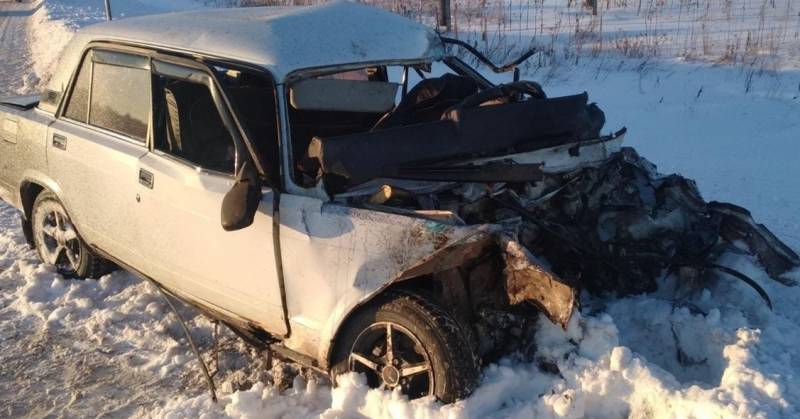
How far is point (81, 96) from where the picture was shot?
4.31 metres

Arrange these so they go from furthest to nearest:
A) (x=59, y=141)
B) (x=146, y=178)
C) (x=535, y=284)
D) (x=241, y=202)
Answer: (x=59, y=141) → (x=146, y=178) → (x=241, y=202) → (x=535, y=284)

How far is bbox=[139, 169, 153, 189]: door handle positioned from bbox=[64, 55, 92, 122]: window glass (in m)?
0.89

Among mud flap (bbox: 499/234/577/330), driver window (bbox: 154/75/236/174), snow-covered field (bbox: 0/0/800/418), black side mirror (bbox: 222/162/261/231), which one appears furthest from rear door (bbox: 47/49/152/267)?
mud flap (bbox: 499/234/577/330)

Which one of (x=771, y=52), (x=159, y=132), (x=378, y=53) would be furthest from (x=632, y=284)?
(x=771, y=52)

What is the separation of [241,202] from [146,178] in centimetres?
90

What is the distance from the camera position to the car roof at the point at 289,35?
11.2 feet

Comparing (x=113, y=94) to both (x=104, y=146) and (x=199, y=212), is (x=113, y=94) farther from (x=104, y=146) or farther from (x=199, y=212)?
(x=199, y=212)

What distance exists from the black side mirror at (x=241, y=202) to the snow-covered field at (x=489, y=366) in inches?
32.5

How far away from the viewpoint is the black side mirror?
9.86ft

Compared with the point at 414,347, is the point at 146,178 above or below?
above

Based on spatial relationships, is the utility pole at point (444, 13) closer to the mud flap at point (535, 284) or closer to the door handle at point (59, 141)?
the door handle at point (59, 141)

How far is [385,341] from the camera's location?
10.1 ft

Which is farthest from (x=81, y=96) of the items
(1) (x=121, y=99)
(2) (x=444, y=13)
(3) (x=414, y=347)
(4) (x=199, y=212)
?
(2) (x=444, y=13)

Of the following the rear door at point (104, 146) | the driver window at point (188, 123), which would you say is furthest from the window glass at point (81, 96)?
the driver window at point (188, 123)
